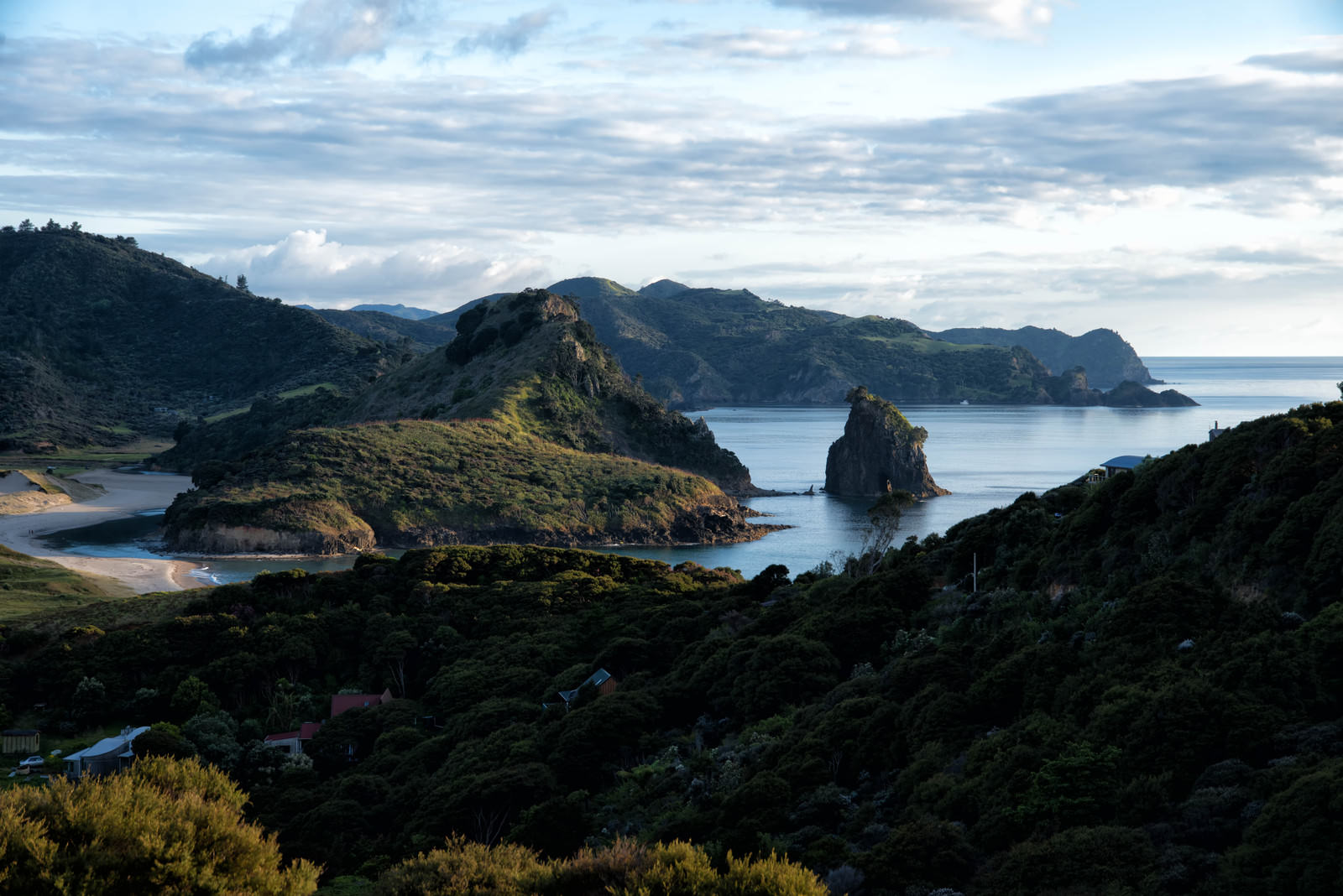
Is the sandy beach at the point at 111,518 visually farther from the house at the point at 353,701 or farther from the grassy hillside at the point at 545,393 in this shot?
the house at the point at 353,701

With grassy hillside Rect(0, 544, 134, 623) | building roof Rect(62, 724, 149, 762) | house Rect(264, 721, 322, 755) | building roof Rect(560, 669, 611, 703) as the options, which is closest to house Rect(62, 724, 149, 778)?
building roof Rect(62, 724, 149, 762)

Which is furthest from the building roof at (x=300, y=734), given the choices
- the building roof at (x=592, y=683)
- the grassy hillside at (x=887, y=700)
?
the building roof at (x=592, y=683)

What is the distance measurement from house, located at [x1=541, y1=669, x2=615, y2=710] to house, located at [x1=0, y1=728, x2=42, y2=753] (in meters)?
17.7

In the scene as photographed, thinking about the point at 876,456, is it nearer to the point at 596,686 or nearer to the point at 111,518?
the point at 111,518

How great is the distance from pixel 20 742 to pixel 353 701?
38.0 feet

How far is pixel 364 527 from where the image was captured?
376 feet

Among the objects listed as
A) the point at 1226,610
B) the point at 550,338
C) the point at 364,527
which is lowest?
the point at 364,527

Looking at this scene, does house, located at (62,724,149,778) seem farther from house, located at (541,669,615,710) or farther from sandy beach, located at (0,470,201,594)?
sandy beach, located at (0,470,201,594)

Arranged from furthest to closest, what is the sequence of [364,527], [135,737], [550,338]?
[550,338], [364,527], [135,737]

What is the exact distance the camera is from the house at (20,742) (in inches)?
1609

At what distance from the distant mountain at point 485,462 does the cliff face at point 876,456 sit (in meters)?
14.0

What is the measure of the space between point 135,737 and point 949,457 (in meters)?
166

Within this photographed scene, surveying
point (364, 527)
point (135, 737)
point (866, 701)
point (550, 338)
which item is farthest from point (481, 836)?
point (550, 338)

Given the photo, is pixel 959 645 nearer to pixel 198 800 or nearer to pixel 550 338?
pixel 198 800
